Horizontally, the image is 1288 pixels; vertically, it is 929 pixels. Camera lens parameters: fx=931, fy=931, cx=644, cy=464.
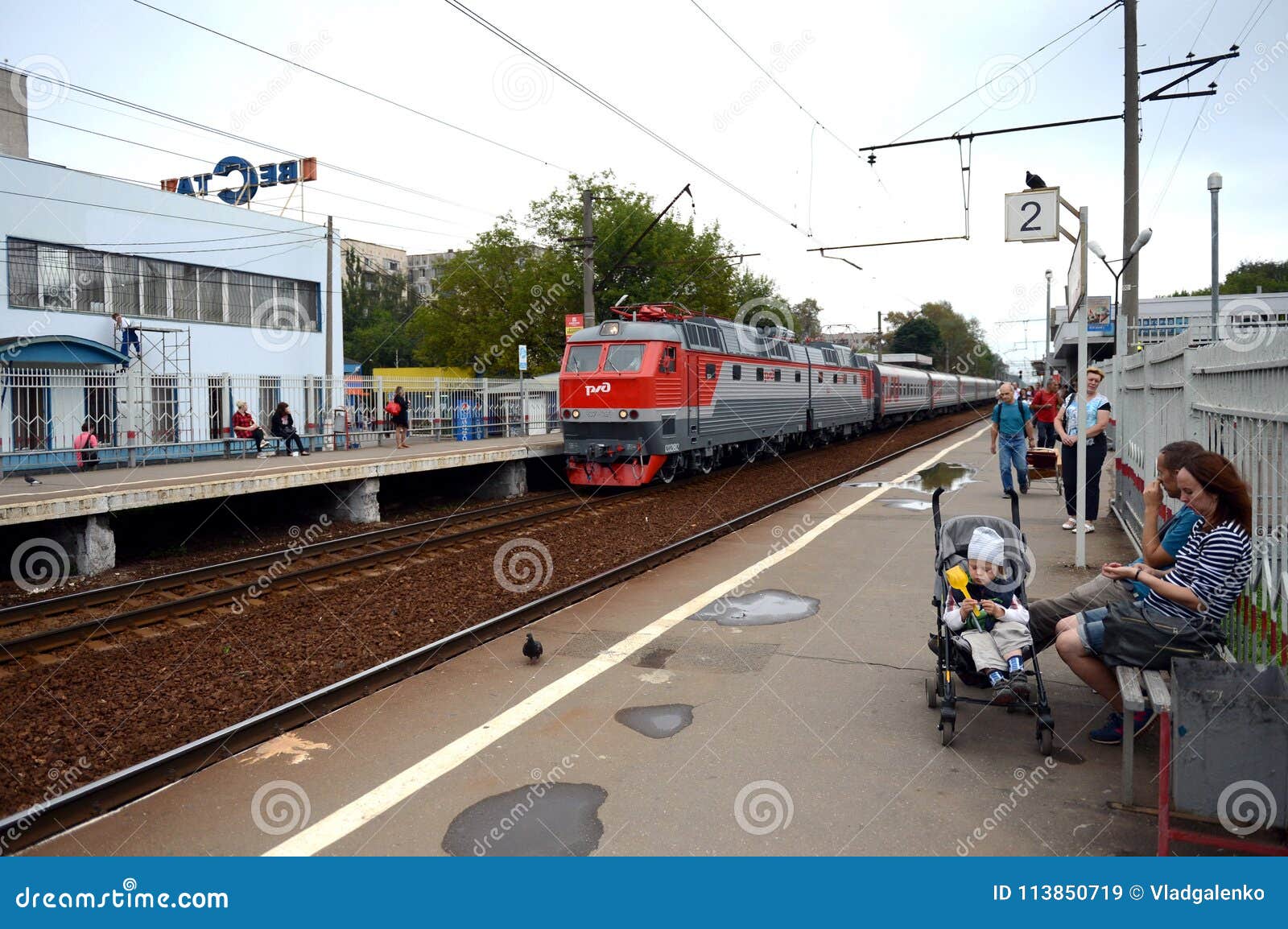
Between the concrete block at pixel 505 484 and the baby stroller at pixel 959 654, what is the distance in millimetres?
13374

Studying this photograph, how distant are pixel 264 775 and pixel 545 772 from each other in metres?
1.48

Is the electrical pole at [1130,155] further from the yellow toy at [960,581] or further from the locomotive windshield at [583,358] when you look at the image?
the yellow toy at [960,581]

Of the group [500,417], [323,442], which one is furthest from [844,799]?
[500,417]

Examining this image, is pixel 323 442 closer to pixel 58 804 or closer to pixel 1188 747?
pixel 58 804

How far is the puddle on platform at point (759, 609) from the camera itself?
304 inches

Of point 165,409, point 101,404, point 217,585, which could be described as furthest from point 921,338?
point 217,585

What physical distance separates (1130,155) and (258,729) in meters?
15.7

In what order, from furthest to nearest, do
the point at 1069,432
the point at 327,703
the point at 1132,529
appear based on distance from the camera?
the point at 1069,432 → the point at 1132,529 → the point at 327,703

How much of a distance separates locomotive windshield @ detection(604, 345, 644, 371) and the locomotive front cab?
0.05ft

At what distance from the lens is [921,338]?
8800 centimetres

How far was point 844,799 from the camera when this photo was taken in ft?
14.2

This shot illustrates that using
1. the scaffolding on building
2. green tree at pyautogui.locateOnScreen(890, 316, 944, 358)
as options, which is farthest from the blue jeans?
green tree at pyautogui.locateOnScreen(890, 316, 944, 358)

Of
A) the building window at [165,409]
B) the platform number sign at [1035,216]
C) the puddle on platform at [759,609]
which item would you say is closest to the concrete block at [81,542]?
the puddle on platform at [759,609]

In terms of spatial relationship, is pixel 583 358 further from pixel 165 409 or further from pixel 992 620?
pixel 992 620
